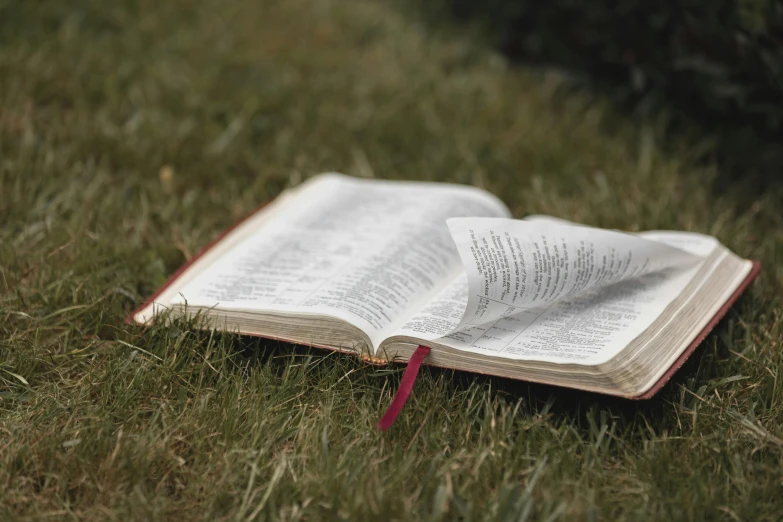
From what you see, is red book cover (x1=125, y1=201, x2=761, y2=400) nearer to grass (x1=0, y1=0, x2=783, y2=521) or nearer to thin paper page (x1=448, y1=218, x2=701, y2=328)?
grass (x1=0, y1=0, x2=783, y2=521)

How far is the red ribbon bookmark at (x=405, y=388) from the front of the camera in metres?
1.46

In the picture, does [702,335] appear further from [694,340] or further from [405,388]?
[405,388]

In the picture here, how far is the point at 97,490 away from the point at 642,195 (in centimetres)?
181

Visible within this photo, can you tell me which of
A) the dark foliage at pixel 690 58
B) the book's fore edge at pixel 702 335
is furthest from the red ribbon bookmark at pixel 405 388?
the dark foliage at pixel 690 58

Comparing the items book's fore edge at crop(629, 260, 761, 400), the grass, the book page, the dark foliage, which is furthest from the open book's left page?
the dark foliage

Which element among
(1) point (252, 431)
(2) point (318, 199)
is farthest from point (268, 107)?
(1) point (252, 431)

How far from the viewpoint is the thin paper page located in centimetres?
154

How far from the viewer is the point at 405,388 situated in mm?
1493

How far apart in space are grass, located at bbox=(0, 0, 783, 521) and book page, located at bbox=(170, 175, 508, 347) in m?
0.11

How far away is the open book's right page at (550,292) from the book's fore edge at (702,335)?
9 cm

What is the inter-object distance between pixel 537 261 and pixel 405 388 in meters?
0.37

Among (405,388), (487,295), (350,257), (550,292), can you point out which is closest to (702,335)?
(550,292)

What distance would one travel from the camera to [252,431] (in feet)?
4.81

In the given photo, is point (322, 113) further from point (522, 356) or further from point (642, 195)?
point (522, 356)
